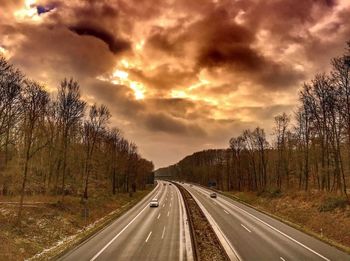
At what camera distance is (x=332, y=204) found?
1614 inches

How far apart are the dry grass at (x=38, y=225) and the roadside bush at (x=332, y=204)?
3048 cm

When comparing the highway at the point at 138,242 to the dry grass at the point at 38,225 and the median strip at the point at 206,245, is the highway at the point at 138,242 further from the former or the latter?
the dry grass at the point at 38,225

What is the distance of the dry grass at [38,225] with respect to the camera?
26.7m

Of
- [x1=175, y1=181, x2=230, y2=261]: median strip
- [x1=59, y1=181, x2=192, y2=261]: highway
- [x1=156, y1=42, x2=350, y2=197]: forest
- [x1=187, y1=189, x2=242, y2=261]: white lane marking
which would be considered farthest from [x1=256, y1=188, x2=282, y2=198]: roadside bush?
[x1=175, y1=181, x2=230, y2=261]: median strip

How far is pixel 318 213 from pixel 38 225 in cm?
3345

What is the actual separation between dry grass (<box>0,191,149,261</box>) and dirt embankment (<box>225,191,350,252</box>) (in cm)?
2644

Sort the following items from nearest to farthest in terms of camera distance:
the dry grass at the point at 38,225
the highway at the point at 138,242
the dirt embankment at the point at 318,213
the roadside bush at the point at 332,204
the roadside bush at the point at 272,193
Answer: the highway at the point at 138,242, the dry grass at the point at 38,225, the dirt embankment at the point at 318,213, the roadside bush at the point at 332,204, the roadside bush at the point at 272,193

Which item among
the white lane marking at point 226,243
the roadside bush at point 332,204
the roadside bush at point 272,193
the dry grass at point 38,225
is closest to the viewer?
the white lane marking at point 226,243

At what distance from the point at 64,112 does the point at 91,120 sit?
1025 cm

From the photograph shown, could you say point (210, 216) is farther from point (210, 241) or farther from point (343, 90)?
point (343, 90)

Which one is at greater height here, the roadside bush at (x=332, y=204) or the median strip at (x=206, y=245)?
the roadside bush at (x=332, y=204)

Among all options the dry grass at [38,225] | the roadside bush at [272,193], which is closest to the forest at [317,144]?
the roadside bush at [272,193]

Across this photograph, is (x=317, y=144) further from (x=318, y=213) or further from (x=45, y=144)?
(x=45, y=144)

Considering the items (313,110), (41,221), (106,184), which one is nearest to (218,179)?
(106,184)
